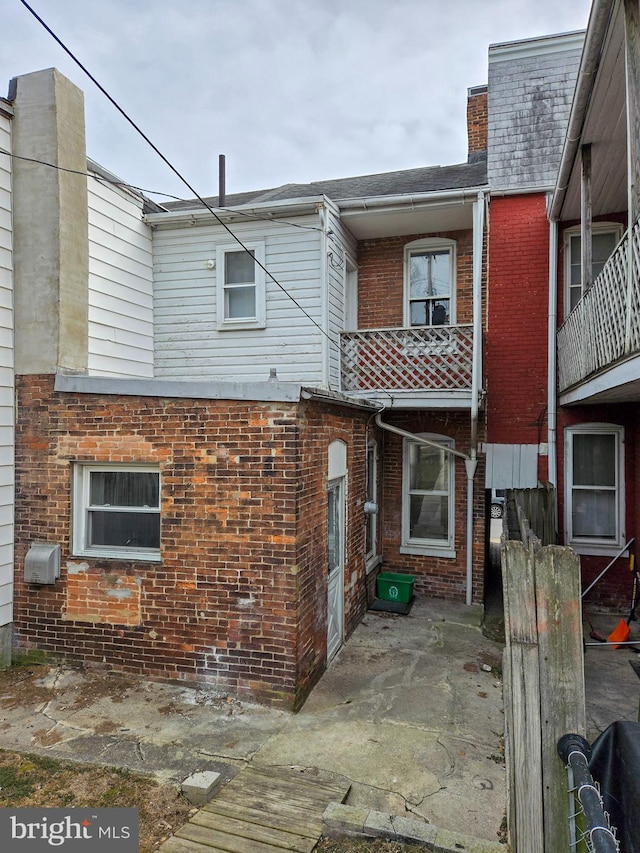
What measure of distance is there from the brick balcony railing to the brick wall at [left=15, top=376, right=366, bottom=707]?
9.91ft

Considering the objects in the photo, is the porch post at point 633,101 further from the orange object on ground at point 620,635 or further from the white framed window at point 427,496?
the white framed window at point 427,496

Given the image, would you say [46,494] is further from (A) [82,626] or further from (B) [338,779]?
(B) [338,779]

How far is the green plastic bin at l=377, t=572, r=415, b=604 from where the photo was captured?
344 inches

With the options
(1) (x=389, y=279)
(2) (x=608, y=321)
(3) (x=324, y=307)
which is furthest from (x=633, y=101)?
(1) (x=389, y=279)

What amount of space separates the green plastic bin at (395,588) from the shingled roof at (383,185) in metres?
6.56

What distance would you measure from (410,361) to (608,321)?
3.74 m

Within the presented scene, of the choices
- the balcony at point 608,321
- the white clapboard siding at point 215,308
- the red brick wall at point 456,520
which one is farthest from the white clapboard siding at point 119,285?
the balcony at point 608,321

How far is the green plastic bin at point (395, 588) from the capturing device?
873 cm

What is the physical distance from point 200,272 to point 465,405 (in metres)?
5.33

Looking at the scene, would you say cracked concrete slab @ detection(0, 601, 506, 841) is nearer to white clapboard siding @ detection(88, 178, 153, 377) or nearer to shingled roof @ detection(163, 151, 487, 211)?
white clapboard siding @ detection(88, 178, 153, 377)

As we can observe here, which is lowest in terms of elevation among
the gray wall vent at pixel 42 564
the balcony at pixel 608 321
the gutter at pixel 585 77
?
the gray wall vent at pixel 42 564

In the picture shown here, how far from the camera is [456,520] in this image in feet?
31.3

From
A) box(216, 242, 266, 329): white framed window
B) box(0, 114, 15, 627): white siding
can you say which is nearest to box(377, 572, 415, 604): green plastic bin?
box(216, 242, 266, 329): white framed window

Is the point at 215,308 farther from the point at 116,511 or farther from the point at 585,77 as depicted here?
the point at 585,77
